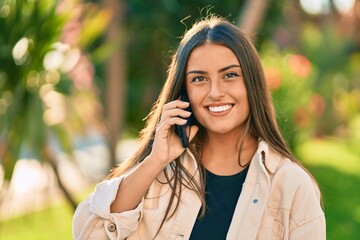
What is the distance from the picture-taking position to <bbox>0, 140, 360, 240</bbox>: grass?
938cm

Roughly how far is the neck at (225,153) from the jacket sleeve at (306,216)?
0.32 metres

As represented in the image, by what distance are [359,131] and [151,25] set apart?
989cm

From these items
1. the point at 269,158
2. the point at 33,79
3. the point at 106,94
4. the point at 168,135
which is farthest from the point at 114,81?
the point at 269,158

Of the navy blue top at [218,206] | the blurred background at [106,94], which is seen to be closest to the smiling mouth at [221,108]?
the navy blue top at [218,206]

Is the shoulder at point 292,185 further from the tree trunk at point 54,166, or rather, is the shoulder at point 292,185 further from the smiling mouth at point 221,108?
the tree trunk at point 54,166

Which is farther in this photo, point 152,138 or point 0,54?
point 0,54

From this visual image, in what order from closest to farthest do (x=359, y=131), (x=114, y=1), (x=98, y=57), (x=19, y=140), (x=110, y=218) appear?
(x=110, y=218)
(x=19, y=140)
(x=98, y=57)
(x=114, y=1)
(x=359, y=131)

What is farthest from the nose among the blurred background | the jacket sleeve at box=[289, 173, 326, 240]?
the blurred background

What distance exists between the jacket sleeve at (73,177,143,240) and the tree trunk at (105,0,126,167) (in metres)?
8.39

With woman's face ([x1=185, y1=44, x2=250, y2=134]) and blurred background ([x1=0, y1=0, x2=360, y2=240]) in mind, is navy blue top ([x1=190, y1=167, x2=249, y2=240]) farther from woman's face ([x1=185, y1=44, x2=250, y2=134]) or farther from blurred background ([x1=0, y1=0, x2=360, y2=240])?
blurred background ([x1=0, y1=0, x2=360, y2=240])

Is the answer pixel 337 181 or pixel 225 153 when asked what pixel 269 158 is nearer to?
pixel 225 153

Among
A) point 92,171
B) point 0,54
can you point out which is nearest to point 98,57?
point 0,54

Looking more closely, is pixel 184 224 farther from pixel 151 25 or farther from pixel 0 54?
pixel 151 25

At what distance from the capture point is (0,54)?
7773mm
